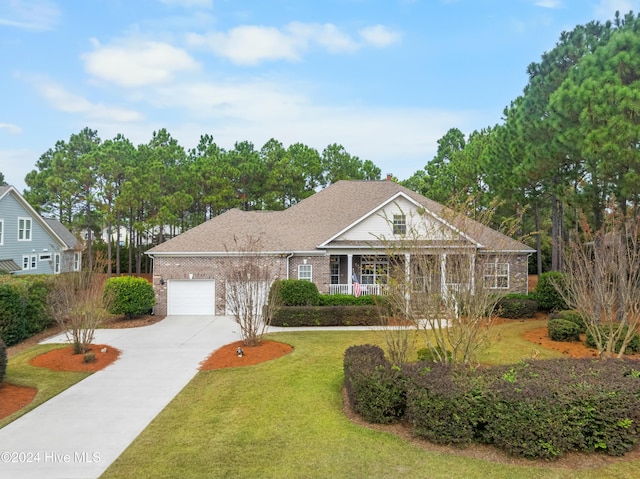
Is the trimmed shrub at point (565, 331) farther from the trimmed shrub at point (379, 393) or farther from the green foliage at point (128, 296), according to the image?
the green foliage at point (128, 296)

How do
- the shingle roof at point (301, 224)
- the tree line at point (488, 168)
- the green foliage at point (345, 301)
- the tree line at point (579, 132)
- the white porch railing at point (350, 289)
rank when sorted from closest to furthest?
1. the tree line at point (579, 132)
2. the tree line at point (488, 168)
3. the green foliage at point (345, 301)
4. the white porch railing at point (350, 289)
5. the shingle roof at point (301, 224)

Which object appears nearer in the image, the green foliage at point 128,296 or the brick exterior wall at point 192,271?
the green foliage at point 128,296

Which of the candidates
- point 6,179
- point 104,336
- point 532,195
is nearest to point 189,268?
point 104,336

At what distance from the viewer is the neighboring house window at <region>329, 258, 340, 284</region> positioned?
74.4 feet

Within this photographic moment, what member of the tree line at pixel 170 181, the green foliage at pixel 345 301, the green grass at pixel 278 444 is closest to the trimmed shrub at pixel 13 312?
the green grass at pixel 278 444

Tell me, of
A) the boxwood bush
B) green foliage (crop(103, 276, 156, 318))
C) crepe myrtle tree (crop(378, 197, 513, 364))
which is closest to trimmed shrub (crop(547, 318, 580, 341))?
crepe myrtle tree (crop(378, 197, 513, 364))

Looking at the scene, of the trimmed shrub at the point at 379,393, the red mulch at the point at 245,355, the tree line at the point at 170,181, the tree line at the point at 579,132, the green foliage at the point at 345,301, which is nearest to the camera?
the trimmed shrub at the point at 379,393

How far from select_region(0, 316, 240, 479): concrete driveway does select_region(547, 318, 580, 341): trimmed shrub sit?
10.8 metres

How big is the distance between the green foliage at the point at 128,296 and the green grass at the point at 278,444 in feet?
31.3

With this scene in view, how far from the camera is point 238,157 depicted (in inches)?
1489

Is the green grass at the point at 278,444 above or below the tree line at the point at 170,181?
below

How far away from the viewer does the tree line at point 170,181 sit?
32.8 meters

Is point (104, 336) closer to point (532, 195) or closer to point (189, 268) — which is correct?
point (189, 268)

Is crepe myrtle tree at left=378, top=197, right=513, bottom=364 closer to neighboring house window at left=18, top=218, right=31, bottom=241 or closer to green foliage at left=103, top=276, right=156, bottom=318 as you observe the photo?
green foliage at left=103, top=276, right=156, bottom=318
